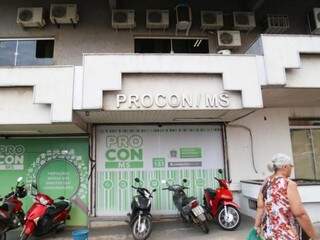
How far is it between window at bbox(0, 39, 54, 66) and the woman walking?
7.06 meters

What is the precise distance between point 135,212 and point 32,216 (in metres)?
1.98

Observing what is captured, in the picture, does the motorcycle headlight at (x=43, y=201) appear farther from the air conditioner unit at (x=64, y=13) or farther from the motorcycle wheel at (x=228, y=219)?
the air conditioner unit at (x=64, y=13)

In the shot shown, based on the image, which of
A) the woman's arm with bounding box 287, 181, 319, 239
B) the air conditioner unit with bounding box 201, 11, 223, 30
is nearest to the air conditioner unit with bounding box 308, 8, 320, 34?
the air conditioner unit with bounding box 201, 11, 223, 30

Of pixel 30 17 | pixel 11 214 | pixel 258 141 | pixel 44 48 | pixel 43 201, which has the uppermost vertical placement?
pixel 30 17

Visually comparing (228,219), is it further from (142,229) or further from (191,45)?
(191,45)

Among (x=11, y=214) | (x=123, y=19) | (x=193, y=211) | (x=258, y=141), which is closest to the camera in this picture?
(x=11, y=214)

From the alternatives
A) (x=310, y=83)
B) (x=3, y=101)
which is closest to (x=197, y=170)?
(x=310, y=83)

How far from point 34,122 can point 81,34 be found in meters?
3.40

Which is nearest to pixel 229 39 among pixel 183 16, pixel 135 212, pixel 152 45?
pixel 183 16

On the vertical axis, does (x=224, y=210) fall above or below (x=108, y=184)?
below

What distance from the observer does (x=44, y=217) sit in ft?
20.8

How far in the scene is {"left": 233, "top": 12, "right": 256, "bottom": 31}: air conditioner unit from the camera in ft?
28.7

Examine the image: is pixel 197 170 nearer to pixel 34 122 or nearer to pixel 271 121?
pixel 271 121

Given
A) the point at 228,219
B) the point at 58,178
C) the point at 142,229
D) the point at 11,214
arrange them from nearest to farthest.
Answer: the point at 11,214, the point at 142,229, the point at 228,219, the point at 58,178
